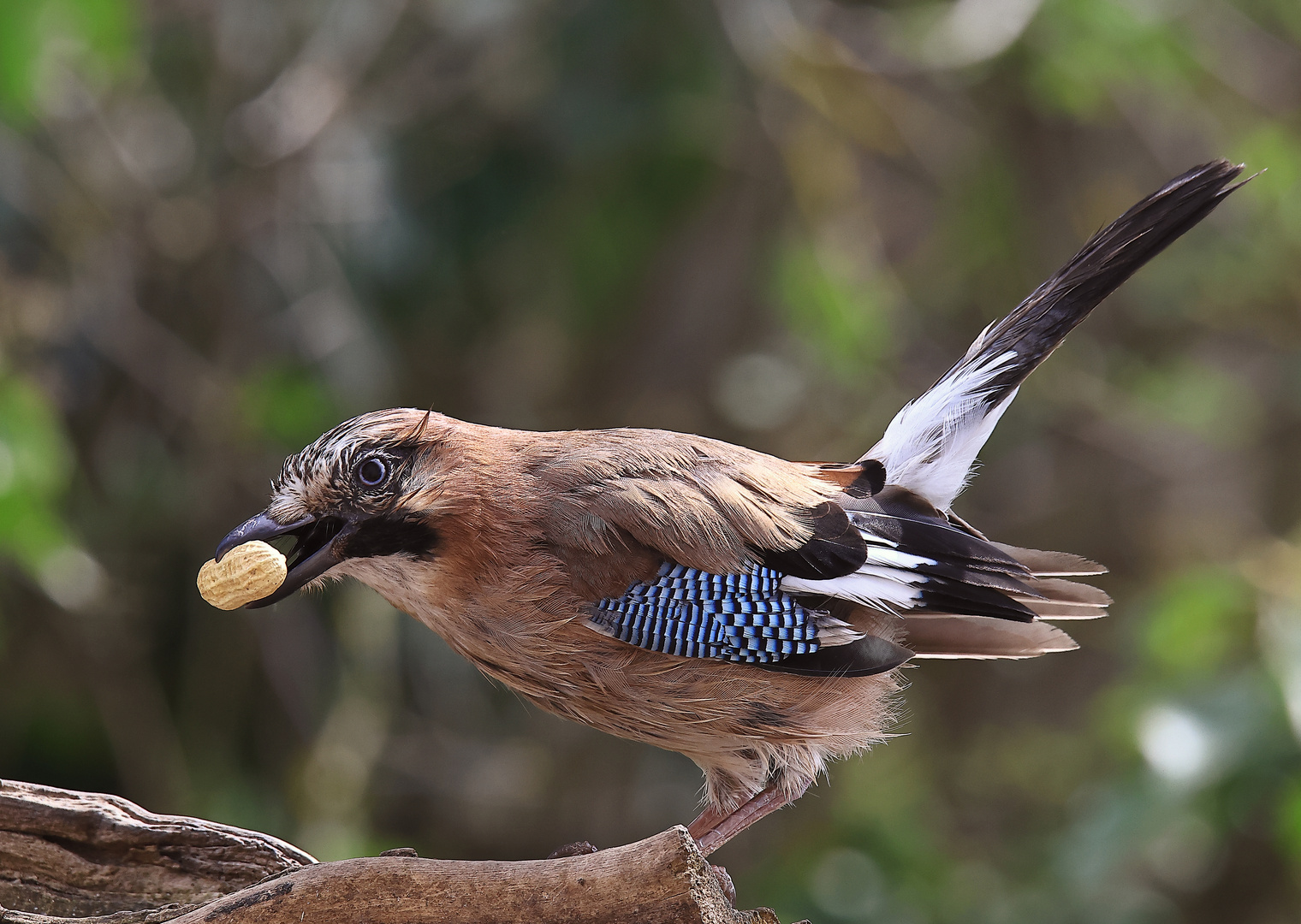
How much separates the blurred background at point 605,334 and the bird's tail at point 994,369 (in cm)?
116

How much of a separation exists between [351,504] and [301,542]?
0.18 m

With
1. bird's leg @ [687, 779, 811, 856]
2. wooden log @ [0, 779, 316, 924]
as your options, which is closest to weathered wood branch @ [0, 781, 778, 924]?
wooden log @ [0, 779, 316, 924]

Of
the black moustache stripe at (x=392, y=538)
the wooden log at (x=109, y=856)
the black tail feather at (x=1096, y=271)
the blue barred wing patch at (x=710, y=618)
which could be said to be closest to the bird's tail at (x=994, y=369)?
the black tail feather at (x=1096, y=271)

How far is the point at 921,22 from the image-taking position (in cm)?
542

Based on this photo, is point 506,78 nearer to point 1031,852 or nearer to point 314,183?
point 314,183

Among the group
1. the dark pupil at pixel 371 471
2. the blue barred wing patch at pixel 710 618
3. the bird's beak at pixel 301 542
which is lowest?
the blue barred wing patch at pixel 710 618

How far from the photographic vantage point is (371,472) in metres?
2.94

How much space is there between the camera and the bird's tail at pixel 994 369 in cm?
325

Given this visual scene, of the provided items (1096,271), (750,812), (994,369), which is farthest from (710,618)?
(1096,271)

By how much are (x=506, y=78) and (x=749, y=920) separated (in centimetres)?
417

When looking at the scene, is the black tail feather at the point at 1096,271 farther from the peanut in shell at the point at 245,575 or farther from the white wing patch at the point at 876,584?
the peanut in shell at the point at 245,575

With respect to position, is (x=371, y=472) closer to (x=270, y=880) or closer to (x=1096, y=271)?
(x=270, y=880)

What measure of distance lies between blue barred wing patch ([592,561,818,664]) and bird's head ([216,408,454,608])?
0.52m

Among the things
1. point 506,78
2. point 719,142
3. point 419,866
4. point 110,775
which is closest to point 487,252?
point 506,78
